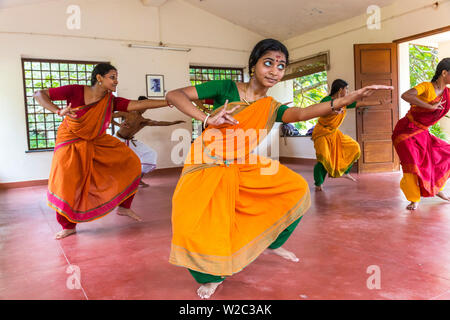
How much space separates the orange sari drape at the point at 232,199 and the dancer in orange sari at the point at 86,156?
134 centimetres

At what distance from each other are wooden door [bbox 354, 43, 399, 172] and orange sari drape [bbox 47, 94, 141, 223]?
4.62 metres

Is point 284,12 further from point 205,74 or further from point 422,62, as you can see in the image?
point 422,62

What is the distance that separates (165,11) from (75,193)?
5.94 meters

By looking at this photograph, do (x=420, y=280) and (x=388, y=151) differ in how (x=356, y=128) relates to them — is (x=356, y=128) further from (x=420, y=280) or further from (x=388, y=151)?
(x=420, y=280)

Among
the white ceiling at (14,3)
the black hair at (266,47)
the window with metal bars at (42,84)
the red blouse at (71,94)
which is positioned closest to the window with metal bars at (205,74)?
the window with metal bars at (42,84)

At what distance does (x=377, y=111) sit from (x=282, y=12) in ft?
9.07

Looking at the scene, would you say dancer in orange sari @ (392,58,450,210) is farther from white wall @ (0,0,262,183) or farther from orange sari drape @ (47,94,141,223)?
white wall @ (0,0,262,183)

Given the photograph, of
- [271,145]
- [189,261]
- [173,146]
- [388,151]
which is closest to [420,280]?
[189,261]

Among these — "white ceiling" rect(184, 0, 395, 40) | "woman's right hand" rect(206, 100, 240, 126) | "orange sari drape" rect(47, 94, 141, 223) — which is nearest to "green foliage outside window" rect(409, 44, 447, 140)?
"white ceiling" rect(184, 0, 395, 40)

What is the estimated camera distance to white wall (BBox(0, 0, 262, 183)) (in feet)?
21.5

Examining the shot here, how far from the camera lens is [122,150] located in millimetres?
3420

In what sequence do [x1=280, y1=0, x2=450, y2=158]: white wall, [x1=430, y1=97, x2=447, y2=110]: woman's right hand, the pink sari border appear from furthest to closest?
[x1=280, y1=0, x2=450, y2=158]: white wall
[x1=430, y1=97, x2=447, y2=110]: woman's right hand
the pink sari border

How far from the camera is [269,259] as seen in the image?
2.33 metres

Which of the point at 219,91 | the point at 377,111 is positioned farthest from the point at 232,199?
the point at 377,111
